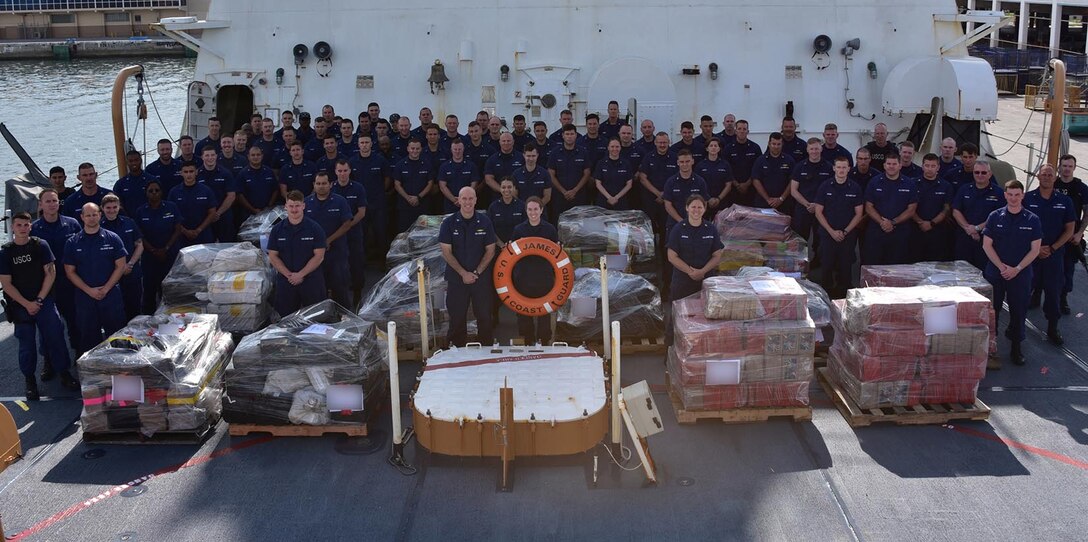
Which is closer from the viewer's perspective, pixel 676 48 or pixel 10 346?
pixel 10 346

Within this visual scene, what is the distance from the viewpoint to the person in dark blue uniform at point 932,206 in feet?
30.3

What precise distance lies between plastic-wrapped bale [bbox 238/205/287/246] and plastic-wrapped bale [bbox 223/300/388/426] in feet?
9.15

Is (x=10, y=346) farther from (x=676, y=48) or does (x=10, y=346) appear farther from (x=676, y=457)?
(x=676, y=48)

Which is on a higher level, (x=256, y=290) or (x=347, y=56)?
(x=347, y=56)

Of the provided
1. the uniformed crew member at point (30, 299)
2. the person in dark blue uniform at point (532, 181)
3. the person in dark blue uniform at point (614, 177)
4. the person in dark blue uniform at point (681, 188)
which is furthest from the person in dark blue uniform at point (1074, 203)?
the uniformed crew member at point (30, 299)

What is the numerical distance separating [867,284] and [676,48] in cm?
555

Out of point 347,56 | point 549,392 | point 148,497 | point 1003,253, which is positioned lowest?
point 148,497

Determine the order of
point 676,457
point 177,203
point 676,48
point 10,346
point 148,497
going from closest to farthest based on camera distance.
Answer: point 148,497 < point 676,457 < point 10,346 < point 177,203 < point 676,48

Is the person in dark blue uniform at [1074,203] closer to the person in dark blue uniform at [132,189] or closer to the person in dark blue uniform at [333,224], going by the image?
the person in dark blue uniform at [333,224]

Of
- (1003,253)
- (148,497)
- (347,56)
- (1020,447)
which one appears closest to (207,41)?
(347,56)

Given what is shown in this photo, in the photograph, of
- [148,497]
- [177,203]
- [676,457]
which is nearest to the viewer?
[148,497]

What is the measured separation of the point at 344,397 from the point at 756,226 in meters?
4.48

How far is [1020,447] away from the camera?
6566 millimetres

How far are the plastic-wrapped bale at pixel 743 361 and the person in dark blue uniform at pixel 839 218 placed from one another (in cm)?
245
